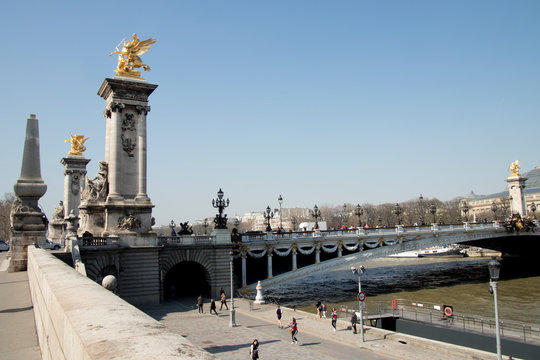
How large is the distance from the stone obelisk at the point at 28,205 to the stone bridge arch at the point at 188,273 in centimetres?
1576

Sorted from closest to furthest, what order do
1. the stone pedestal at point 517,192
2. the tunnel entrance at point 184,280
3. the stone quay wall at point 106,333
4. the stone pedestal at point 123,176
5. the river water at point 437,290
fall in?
the stone quay wall at point 106,333 → the stone pedestal at point 123,176 → the river water at point 437,290 → the tunnel entrance at point 184,280 → the stone pedestal at point 517,192

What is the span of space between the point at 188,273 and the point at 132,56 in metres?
21.5

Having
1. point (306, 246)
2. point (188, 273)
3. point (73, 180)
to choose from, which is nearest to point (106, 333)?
point (306, 246)

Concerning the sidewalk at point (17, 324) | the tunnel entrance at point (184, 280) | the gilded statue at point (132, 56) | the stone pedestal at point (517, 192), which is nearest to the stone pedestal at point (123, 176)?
the gilded statue at point (132, 56)

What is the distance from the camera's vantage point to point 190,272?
44.2 metres

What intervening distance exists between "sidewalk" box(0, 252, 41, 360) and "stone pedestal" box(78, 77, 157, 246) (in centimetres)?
1778

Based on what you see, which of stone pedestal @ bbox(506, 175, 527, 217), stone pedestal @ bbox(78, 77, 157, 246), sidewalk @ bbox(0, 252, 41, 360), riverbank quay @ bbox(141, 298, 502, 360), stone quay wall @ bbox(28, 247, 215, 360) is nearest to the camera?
stone quay wall @ bbox(28, 247, 215, 360)

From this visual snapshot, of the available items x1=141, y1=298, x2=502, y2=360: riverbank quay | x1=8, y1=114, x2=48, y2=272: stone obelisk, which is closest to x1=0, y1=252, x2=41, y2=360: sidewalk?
x1=8, y1=114, x2=48, y2=272: stone obelisk

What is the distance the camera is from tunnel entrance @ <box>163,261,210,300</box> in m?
42.2

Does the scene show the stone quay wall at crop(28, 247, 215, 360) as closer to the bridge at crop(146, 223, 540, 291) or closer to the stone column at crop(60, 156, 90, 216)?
the bridge at crop(146, 223, 540, 291)

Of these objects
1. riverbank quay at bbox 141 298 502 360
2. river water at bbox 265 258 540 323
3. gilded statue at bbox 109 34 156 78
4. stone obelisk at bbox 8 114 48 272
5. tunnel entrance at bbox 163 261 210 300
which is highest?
gilded statue at bbox 109 34 156 78

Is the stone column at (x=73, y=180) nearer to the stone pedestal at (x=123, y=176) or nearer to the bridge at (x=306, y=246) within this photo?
the stone pedestal at (x=123, y=176)

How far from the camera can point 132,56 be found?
3494cm

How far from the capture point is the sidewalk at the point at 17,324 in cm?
735
